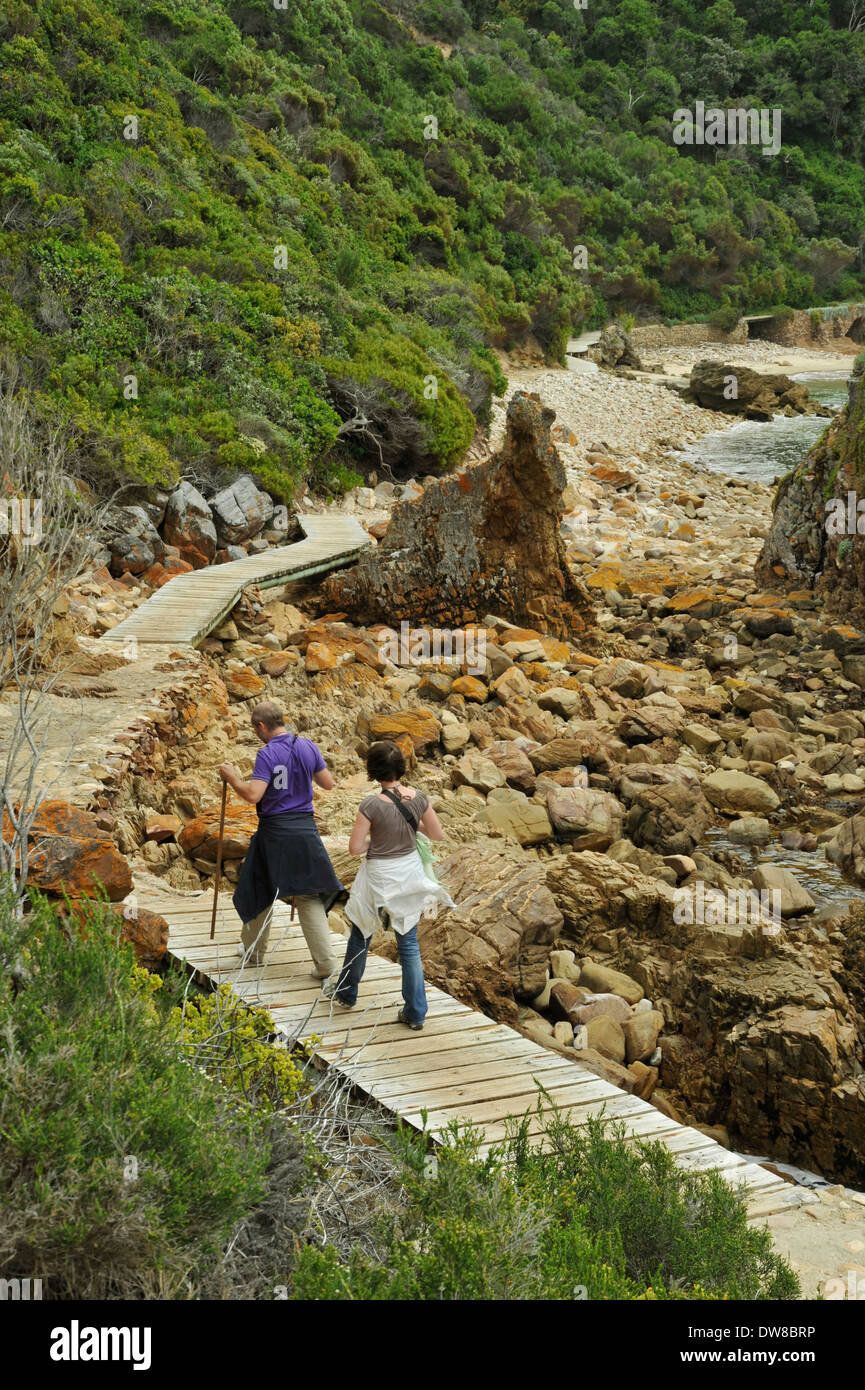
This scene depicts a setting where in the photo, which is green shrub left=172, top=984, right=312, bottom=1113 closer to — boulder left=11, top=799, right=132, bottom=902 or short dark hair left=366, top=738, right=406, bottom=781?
boulder left=11, top=799, right=132, bottom=902

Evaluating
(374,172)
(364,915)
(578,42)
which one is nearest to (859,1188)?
(364,915)

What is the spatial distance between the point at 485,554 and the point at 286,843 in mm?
9418

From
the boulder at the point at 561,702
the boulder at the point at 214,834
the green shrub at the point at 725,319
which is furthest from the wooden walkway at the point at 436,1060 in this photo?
the green shrub at the point at 725,319

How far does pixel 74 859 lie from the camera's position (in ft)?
18.4

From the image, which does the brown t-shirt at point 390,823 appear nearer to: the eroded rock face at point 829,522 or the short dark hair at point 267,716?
the short dark hair at point 267,716

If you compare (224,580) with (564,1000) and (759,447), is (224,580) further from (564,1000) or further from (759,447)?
(759,447)

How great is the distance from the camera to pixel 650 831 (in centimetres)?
942

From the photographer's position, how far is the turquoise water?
28.6m

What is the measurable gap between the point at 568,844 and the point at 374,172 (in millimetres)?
27127

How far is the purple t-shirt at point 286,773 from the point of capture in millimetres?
5406

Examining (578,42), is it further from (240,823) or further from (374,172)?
(240,823)

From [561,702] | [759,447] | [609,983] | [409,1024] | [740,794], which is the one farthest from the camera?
[759,447]

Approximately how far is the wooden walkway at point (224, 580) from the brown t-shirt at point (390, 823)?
21.0 feet

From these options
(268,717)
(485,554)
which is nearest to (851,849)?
(268,717)
